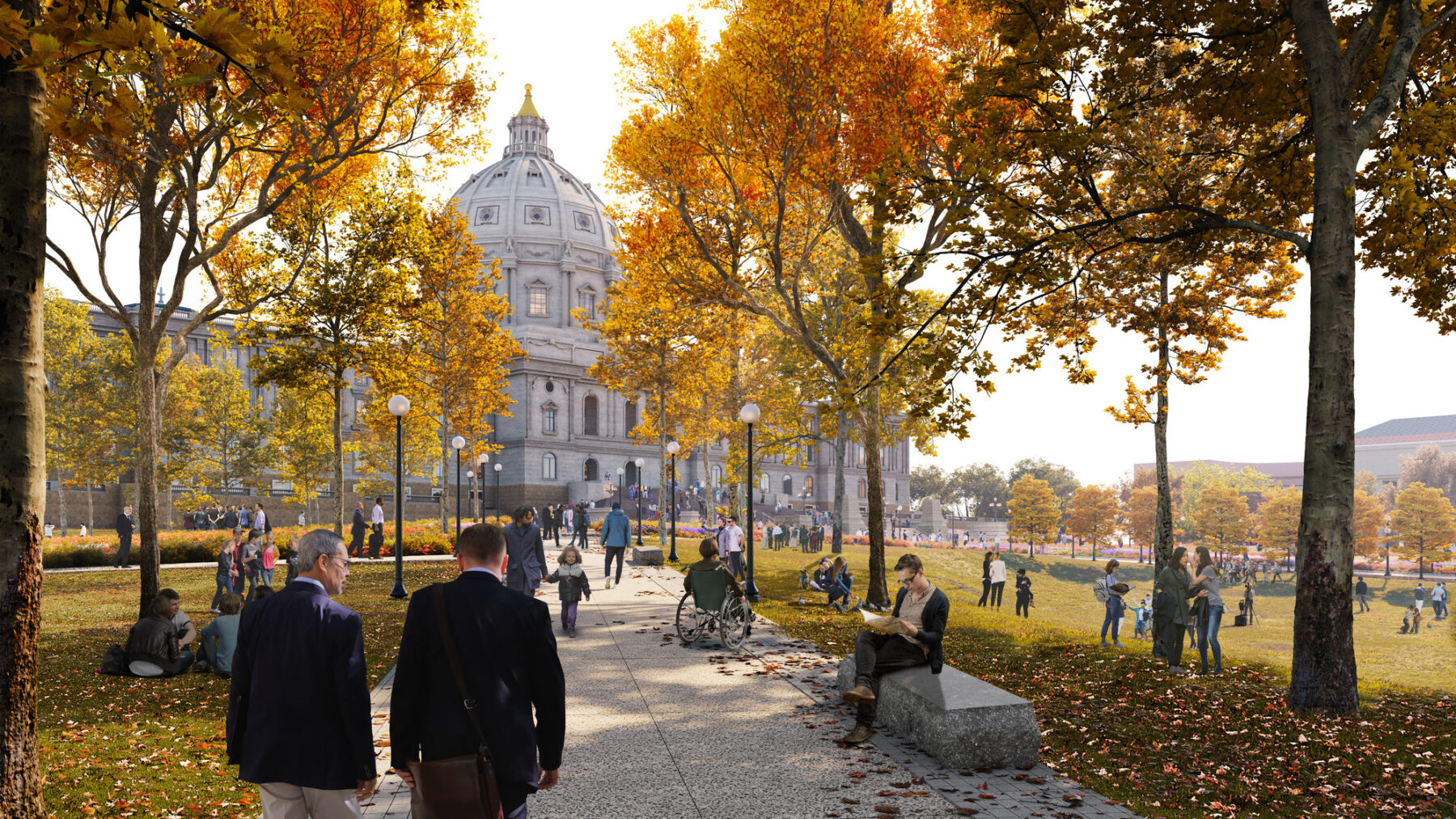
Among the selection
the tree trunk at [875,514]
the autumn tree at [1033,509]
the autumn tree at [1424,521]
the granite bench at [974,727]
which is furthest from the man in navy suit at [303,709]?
the autumn tree at [1424,521]

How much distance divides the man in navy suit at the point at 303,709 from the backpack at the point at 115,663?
8.70m

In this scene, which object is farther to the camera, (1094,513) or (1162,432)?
(1094,513)

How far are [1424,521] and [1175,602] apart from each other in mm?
61762

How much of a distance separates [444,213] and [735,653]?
1071 inches

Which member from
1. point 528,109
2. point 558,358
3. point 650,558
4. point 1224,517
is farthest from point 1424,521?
point 528,109

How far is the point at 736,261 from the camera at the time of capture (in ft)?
69.6

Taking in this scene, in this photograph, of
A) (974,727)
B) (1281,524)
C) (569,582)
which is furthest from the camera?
(1281,524)

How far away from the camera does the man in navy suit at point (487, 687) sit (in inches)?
145

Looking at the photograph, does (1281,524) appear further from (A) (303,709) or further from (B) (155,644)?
(A) (303,709)

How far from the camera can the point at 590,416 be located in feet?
263

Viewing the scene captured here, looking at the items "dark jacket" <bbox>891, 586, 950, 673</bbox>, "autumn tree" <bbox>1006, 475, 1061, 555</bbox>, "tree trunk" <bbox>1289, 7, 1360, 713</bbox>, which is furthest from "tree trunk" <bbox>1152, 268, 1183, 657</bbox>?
"autumn tree" <bbox>1006, 475, 1061, 555</bbox>

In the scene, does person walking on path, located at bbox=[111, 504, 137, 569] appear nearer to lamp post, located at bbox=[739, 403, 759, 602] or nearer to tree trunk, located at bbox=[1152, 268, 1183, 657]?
lamp post, located at bbox=[739, 403, 759, 602]

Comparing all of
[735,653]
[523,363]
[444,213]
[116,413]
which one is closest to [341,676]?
[735,653]

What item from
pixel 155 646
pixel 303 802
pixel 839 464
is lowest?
pixel 155 646
